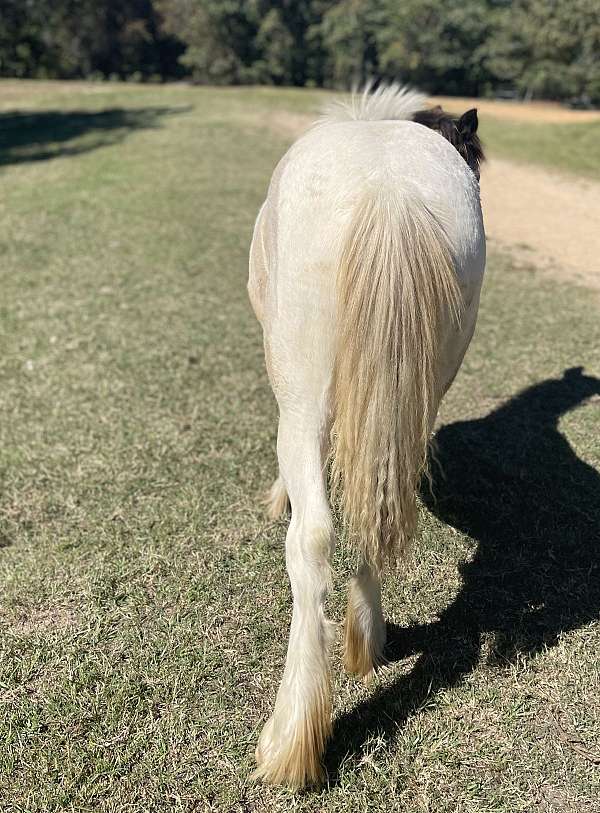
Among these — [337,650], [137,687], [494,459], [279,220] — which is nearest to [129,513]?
[137,687]

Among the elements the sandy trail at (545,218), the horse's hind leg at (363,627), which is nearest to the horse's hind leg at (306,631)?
the horse's hind leg at (363,627)

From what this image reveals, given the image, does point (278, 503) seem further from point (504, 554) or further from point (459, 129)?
point (459, 129)

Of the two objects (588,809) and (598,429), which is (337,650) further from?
(598,429)

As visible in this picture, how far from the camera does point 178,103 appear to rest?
18.3 metres

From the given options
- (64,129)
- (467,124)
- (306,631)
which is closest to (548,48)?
(64,129)

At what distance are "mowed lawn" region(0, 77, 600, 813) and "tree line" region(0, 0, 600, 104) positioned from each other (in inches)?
939

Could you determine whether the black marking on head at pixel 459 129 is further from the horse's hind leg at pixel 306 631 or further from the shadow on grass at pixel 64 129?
the shadow on grass at pixel 64 129

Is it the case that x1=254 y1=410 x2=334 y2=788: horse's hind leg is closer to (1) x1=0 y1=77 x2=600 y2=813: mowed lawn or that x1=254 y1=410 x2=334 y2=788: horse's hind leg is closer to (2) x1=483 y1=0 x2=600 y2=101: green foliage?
(1) x1=0 y1=77 x2=600 y2=813: mowed lawn

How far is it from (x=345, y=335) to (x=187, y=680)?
1.24 meters

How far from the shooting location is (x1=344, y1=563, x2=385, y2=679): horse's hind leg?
6.16 ft

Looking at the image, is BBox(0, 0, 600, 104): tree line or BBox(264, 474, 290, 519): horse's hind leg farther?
BBox(0, 0, 600, 104): tree line

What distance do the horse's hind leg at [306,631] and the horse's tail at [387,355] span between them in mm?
71

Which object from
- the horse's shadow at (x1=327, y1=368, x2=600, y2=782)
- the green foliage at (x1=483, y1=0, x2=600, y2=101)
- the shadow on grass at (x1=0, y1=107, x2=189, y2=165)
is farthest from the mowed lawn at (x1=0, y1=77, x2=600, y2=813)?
the green foliage at (x1=483, y1=0, x2=600, y2=101)

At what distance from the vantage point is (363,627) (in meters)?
1.90
